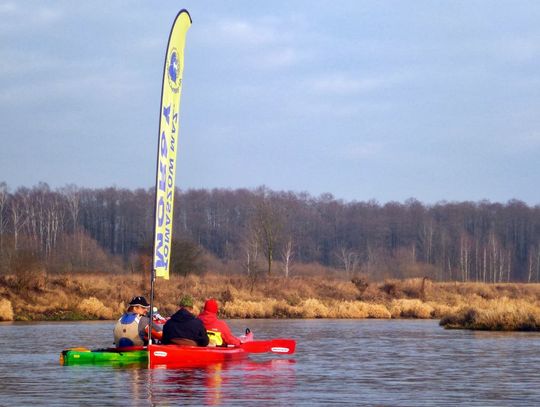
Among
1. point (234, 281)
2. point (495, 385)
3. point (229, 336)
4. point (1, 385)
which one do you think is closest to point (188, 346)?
point (229, 336)

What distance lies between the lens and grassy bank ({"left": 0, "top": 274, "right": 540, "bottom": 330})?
139 ft

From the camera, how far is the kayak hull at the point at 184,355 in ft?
58.2

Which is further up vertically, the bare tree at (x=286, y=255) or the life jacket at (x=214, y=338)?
the bare tree at (x=286, y=255)

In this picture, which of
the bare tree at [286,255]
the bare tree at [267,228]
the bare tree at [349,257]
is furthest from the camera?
the bare tree at [349,257]

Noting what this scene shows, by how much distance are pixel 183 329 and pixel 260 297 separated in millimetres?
31494

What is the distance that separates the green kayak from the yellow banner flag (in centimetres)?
170

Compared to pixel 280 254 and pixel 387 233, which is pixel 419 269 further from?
A: pixel 387 233

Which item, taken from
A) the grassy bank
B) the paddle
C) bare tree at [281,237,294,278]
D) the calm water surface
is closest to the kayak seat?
the calm water surface

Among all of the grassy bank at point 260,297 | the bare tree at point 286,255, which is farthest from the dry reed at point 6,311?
Result: the bare tree at point 286,255

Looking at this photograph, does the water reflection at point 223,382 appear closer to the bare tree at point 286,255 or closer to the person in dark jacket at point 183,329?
the person in dark jacket at point 183,329

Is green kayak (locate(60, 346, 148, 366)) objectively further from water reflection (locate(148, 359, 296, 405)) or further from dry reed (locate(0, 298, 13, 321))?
dry reed (locate(0, 298, 13, 321))

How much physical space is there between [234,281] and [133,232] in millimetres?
58302

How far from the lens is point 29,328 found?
33938mm

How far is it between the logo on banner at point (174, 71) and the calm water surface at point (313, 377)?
5.94 metres
